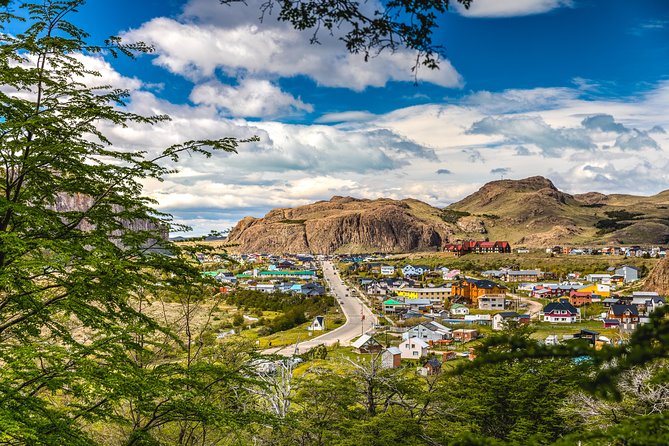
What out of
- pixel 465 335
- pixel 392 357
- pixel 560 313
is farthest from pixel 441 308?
pixel 392 357

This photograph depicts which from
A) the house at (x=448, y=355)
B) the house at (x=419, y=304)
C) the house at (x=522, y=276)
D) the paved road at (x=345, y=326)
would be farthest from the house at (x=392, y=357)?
the house at (x=522, y=276)

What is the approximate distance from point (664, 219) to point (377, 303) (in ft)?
499

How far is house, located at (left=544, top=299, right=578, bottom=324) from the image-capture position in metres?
50.4

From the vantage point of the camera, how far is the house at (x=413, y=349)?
1479 inches

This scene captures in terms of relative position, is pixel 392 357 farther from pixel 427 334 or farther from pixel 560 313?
pixel 560 313

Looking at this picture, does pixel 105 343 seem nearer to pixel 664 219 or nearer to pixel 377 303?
pixel 377 303

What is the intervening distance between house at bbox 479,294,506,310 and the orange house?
2.54m

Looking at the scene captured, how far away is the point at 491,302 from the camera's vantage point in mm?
63188

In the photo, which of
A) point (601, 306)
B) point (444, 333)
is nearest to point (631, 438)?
point (444, 333)

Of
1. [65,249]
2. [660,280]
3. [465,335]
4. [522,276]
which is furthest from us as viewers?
[522,276]

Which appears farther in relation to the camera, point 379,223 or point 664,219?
point 379,223

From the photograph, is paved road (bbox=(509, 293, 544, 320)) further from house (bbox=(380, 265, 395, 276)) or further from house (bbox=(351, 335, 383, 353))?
house (bbox=(380, 265, 395, 276))

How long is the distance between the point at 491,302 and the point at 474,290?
223 inches

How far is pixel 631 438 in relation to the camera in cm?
356
